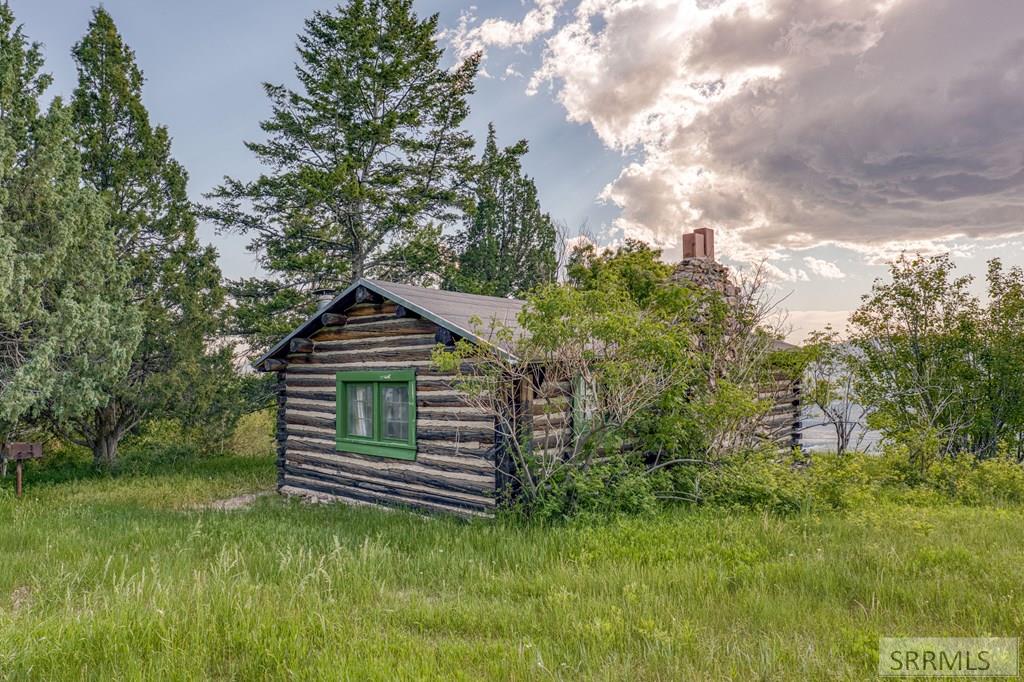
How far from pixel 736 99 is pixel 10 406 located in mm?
18839

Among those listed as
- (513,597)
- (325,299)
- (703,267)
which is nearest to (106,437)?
(325,299)

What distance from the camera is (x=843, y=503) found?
8477 millimetres

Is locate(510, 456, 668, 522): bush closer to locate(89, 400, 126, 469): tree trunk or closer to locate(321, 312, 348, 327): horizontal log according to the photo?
locate(321, 312, 348, 327): horizontal log

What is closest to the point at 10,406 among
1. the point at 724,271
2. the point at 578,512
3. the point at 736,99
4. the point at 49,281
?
the point at 49,281

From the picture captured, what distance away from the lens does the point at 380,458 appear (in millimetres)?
10719

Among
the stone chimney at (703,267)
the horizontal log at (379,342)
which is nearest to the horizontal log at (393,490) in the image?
the horizontal log at (379,342)

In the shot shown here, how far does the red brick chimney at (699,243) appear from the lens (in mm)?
12375

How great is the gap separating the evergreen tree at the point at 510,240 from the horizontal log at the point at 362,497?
1438cm

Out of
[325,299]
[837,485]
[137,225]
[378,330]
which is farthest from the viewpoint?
[137,225]

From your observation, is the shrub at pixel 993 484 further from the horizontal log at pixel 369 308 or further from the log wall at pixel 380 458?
the horizontal log at pixel 369 308

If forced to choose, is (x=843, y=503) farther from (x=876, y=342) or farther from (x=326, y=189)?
(x=326, y=189)

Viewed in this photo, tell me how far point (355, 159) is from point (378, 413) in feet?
43.3

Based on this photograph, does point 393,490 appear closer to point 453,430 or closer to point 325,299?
point 453,430

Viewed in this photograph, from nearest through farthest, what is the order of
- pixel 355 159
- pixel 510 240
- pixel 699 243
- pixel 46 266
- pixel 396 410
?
1. pixel 396 410
2. pixel 699 243
3. pixel 46 266
4. pixel 355 159
5. pixel 510 240
